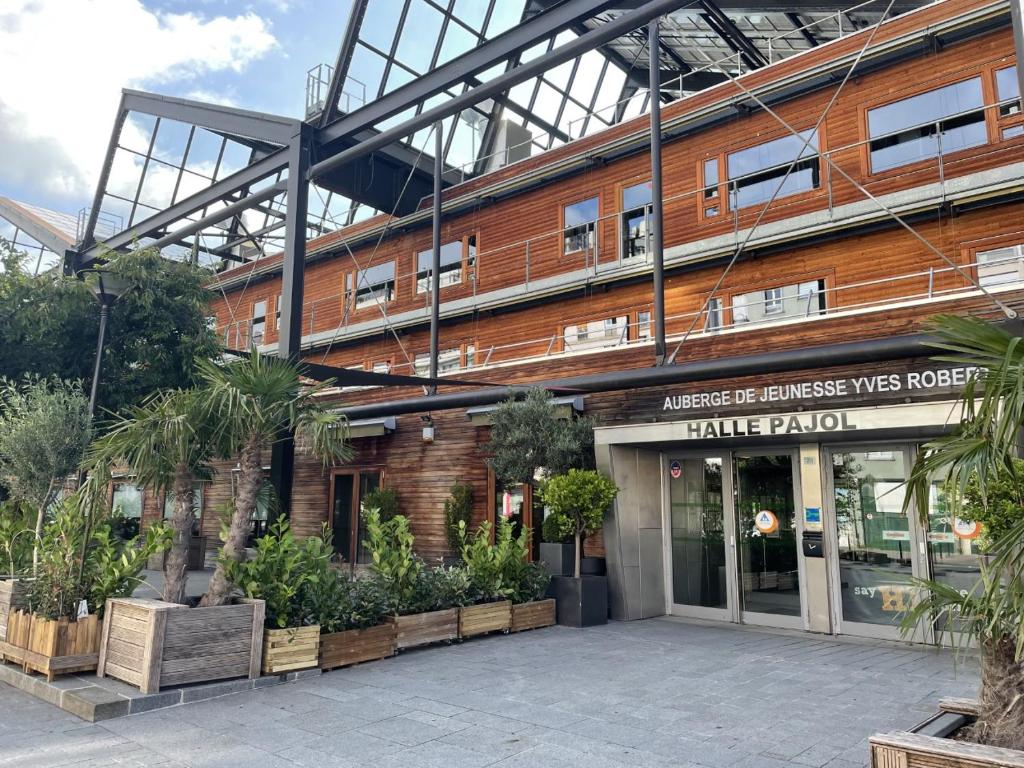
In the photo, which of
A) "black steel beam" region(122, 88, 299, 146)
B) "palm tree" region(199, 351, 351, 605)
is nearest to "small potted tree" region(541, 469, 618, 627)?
"palm tree" region(199, 351, 351, 605)

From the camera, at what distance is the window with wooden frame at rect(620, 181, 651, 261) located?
13.8 meters

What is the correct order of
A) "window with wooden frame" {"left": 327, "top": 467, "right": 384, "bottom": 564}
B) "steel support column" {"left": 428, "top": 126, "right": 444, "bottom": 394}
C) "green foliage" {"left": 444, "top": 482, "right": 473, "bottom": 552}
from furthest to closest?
"window with wooden frame" {"left": 327, "top": 467, "right": 384, "bottom": 564}, "steel support column" {"left": 428, "top": 126, "right": 444, "bottom": 394}, "green foliage" {"left": 444, "top": 482, "right": 473, "bottom": 552}

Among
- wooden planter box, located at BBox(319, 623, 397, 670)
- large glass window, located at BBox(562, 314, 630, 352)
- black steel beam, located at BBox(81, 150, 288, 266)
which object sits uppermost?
black steel beam, located at BBox(81, 150, 288, 266)

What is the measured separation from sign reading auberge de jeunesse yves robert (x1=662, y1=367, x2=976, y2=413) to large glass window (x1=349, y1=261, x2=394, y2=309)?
10138mm

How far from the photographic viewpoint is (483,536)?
9.02 metres

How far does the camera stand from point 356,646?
22.6ft

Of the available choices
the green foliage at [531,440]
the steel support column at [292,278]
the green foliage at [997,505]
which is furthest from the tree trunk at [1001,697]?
the steel support column at [292,278]

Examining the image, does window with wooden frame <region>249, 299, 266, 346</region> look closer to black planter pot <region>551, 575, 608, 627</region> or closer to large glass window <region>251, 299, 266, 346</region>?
large glass window <region>251, 299, 266, 346</region>

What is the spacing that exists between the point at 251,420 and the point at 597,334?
27.9ft

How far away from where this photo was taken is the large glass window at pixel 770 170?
12055mm

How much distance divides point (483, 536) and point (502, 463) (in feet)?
4.08

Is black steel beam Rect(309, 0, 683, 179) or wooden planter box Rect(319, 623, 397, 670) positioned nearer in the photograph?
wooden planter box Rect(319, 623, 397, 670)

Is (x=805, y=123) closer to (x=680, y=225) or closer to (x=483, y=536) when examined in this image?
(x=680, y=225)

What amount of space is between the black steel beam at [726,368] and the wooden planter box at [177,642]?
514 centimetres
